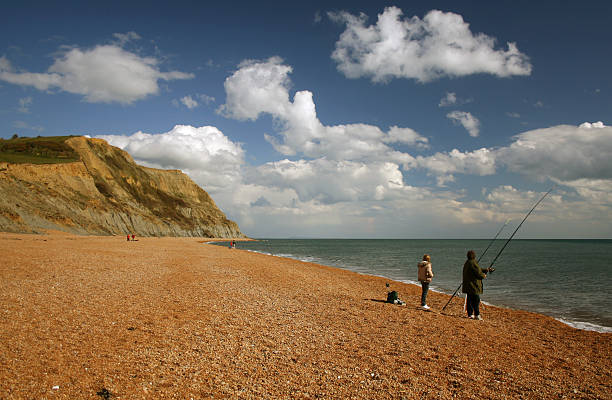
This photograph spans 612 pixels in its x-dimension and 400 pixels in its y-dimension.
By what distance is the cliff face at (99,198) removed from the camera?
47.4 m

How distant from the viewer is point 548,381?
6.14 metres

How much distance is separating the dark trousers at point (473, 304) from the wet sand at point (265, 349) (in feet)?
1.42

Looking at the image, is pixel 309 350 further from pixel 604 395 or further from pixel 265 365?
pixel 604 395

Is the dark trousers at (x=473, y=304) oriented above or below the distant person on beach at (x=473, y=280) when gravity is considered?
below

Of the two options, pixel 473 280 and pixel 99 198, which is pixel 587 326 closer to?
pixel 473 280

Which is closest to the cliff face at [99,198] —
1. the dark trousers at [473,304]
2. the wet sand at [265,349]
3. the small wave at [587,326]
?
the wet sand at [265,349]

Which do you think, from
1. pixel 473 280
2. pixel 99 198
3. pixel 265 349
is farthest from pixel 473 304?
pixel 99 198

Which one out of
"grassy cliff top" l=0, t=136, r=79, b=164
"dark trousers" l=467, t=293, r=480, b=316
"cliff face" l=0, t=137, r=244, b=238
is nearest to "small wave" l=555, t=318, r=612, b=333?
"dark trousers" l=467, t=293, r=480, b=316

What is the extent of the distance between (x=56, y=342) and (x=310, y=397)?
5.25 metres

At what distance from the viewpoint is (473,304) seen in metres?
11.4

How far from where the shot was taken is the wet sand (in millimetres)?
5246

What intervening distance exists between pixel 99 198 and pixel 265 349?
71799 mm

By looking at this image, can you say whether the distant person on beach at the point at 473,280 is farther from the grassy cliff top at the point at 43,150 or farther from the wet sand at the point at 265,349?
the grassy cliff top at the point at 43,150

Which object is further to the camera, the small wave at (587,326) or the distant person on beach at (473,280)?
the small wave at (587,326)
